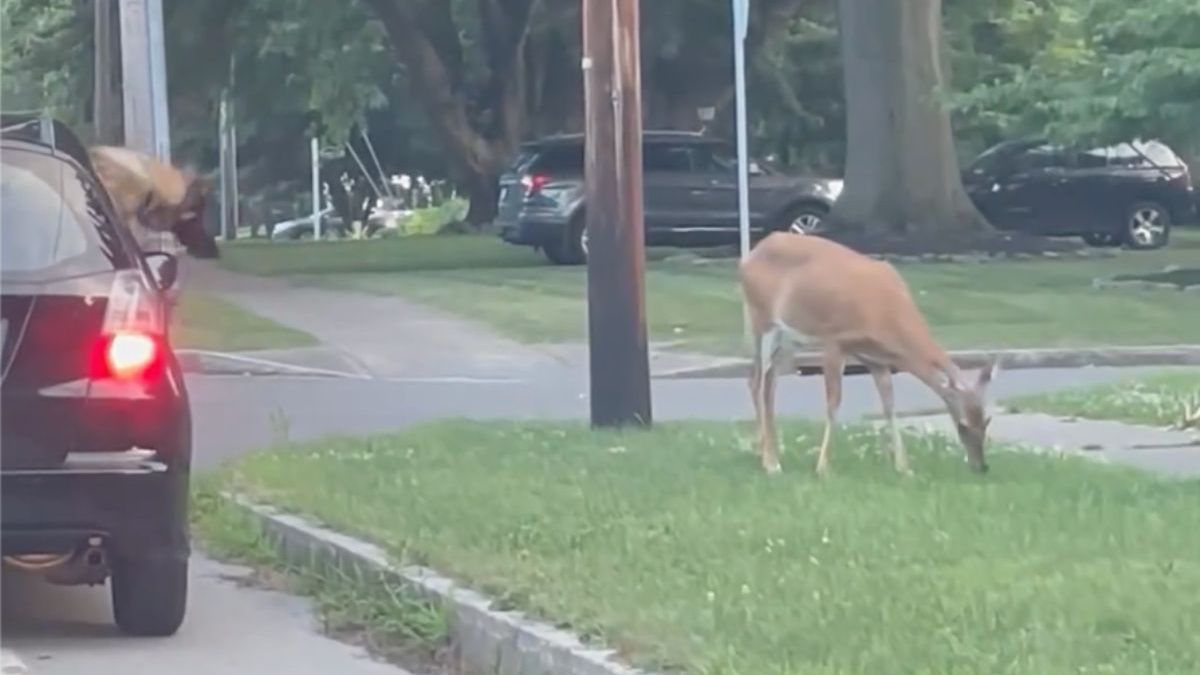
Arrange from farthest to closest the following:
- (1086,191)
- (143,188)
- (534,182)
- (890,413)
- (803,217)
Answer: (1086,191)
(803,217)
(534,182)
(143,188)
(890,413)

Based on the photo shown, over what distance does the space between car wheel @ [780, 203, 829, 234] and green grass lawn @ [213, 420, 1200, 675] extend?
2008 centimetres

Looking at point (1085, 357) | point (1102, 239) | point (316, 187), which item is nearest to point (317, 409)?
point (1085, 357)

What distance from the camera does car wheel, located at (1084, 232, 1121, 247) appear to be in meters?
36.8

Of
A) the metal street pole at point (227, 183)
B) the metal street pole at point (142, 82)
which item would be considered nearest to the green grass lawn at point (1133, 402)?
the metal street pole at point (142, 82)

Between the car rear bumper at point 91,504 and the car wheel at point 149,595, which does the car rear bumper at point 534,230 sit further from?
the car rear bumper at point 91,504

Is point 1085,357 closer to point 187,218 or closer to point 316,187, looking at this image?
point 187,218

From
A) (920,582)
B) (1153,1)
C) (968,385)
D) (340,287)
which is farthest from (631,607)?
(340,287)

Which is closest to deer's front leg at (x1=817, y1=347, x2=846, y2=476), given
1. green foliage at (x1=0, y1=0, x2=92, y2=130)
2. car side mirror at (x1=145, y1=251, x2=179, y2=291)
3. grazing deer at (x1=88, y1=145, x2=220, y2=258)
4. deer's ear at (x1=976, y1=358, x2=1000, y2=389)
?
deer's ear at (x1=976, y1=358, x2=1000, y2=389)

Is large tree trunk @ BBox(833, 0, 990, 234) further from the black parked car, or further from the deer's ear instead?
the deer's ear

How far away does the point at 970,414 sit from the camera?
11.3 meters

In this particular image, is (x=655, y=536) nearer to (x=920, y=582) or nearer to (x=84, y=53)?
(x=920, y=582)

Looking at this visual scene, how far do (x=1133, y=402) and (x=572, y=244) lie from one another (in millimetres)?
16739

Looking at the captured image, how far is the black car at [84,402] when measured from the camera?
→ 783 cm

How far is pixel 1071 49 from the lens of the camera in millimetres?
45188
